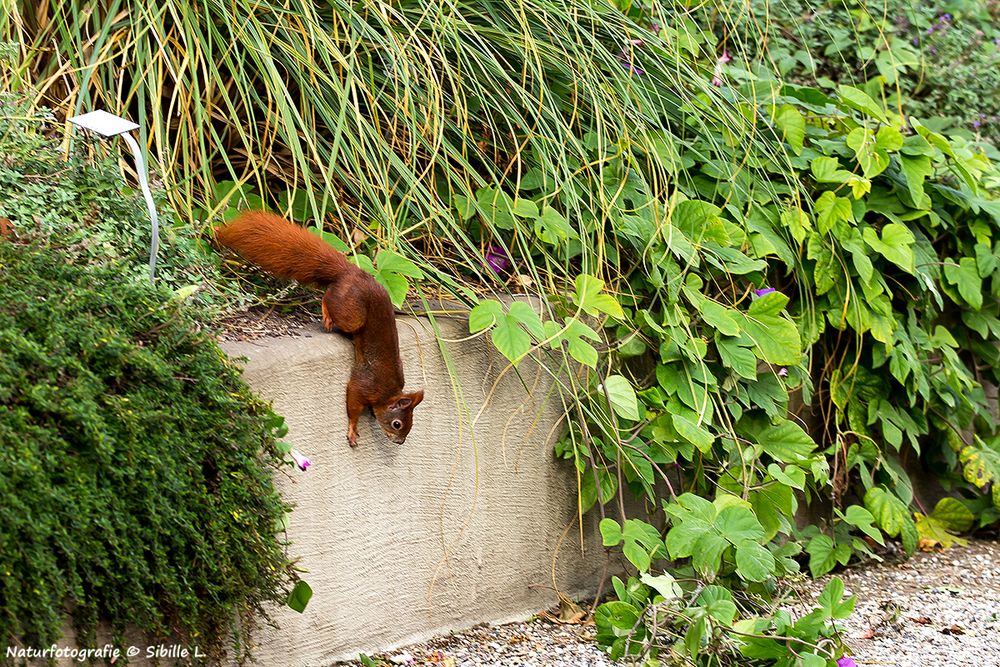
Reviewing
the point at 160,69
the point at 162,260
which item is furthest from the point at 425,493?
the point at 160,69

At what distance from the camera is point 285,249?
2.54m

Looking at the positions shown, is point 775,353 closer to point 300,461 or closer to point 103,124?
point 300,461

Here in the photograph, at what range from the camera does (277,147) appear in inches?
125

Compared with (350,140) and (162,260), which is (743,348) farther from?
(162,260)

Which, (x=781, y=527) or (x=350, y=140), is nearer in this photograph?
(x=350, y=140)

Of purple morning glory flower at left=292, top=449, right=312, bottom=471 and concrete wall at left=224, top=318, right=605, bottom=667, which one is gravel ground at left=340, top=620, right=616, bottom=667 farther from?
purple morning glory flower at left=292, top=449, right=312, bottom=471

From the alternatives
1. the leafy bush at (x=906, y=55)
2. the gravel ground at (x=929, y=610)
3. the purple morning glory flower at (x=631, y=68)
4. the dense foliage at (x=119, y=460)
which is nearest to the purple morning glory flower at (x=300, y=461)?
the dense foliage at (x=119, y=460)

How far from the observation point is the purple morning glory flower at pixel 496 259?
311 cm

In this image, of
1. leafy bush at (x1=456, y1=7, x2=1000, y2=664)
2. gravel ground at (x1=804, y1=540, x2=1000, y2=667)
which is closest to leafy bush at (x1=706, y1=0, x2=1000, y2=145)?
leafy bush at (x1=456, y1=7, x2=1000, y2=664)

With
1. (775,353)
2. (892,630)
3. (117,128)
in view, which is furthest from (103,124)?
(892,630)

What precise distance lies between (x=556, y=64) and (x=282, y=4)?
807 mm

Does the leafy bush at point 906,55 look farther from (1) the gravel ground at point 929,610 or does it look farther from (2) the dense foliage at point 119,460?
(2) the dense foliage at point 119,460

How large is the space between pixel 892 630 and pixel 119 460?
2176mm

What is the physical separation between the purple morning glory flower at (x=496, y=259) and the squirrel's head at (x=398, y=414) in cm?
63
